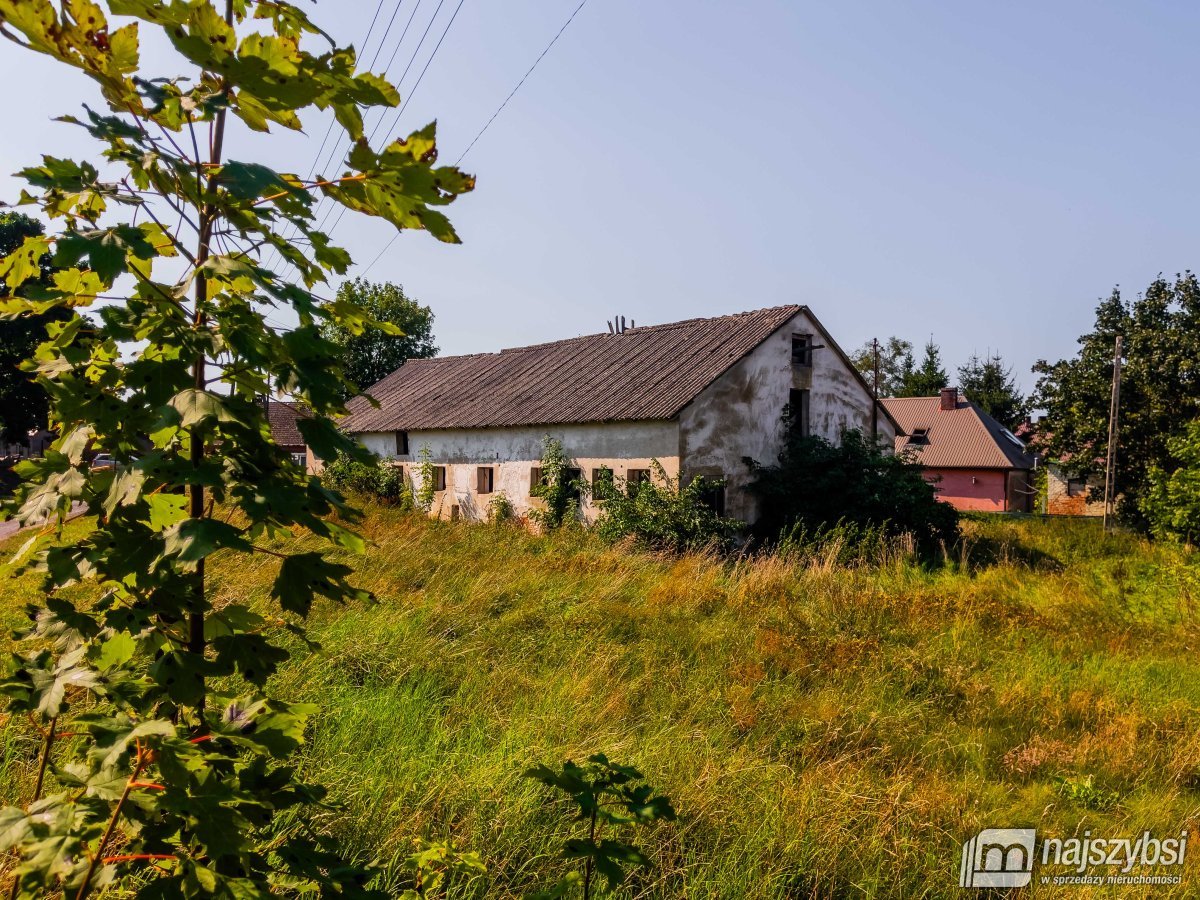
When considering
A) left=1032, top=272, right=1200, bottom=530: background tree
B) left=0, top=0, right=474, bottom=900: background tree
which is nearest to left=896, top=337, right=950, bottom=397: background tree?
left=1032, top=272, right=1200, bottom=530: background tree

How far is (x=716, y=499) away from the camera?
18078 mm

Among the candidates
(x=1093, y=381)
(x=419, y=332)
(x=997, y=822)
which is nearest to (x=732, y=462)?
(x=997, y=822)

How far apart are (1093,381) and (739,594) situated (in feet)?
75.5

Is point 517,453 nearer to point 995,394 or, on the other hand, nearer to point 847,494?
point 847,494

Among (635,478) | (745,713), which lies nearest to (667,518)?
(635,478)

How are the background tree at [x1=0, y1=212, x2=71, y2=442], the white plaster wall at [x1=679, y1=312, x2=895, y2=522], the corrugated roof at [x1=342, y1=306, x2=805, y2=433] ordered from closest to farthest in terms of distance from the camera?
the white plaster wall at [x1=679, y1=312, x2=895, y2=522], the corrugated roof at [x1=342, y1=306, x2=805, y2=433], the background tree at [x1=0, y1=212, x2=71, y2=442]

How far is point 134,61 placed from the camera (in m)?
1.58

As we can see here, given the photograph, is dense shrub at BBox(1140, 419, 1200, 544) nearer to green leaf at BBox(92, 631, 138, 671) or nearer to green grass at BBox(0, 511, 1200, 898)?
green grass at BBox(0, 511, 1200, 898)

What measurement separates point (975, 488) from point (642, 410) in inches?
1174

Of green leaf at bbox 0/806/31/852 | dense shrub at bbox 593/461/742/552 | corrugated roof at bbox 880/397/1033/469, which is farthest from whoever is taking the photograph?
corrugated roof at bbox 880/397/1033/469

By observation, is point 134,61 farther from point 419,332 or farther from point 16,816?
point 419,332

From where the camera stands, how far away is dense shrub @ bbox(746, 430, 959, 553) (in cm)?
1788

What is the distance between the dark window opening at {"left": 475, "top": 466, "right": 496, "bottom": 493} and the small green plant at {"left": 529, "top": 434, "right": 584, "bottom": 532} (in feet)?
7.84

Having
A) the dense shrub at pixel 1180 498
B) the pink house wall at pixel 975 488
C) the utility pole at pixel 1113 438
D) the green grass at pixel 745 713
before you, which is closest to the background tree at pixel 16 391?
the green grass at pixel 745 713
